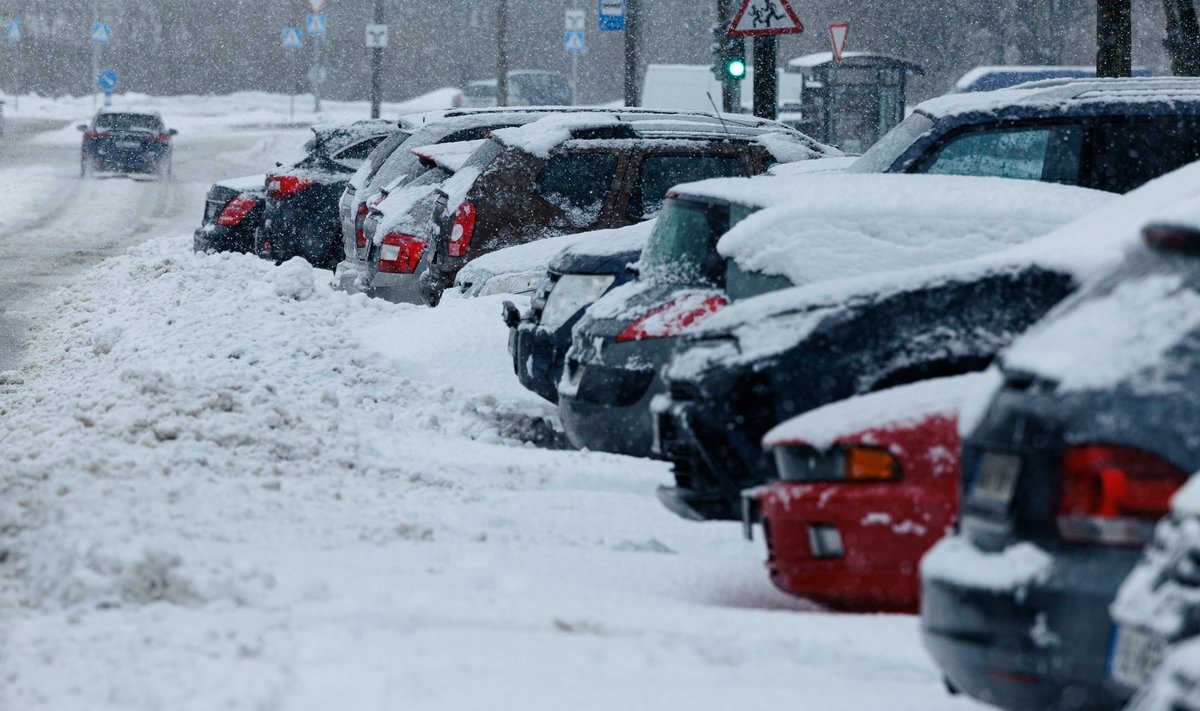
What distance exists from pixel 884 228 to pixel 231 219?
41.7 ft

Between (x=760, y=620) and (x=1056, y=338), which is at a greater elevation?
(x=1056, y=338)

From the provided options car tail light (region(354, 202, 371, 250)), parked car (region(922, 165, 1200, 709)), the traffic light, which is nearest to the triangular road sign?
the traffic light

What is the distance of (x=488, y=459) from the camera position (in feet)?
26.3

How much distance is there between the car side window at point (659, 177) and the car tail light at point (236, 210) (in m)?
7.92

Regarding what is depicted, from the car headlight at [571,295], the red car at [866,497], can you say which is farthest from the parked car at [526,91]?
Answer: the red car at [866,497]

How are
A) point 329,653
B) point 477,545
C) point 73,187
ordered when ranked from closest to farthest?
point 329,653, point 477,545, point 73,187

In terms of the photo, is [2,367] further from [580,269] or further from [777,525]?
[777,525]

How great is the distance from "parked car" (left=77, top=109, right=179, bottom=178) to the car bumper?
35574mm

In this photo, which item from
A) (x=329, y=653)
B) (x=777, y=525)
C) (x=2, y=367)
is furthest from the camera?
(x=2, y=367)

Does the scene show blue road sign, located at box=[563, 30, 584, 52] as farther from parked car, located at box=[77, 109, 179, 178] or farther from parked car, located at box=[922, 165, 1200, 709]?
parked car, located at box=[922, 165, 1200, 709]

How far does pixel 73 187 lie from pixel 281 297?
23.7 meters

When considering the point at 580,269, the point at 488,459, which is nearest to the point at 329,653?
the point at 488,459

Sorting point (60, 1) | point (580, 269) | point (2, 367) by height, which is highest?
point (60, 1)

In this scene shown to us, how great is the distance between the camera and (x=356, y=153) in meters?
17.6
